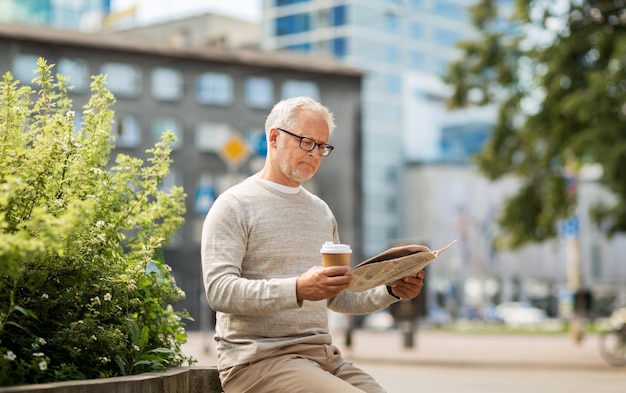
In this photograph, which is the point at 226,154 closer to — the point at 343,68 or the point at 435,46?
the point at 343,68

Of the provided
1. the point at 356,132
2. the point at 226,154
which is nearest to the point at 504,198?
the point at 226,154

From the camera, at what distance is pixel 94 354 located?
413 cm

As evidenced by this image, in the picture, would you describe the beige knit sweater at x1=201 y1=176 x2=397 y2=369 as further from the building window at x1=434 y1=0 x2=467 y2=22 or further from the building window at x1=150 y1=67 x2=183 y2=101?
the building window at x1=434 y1=0 x2=467 y2=22

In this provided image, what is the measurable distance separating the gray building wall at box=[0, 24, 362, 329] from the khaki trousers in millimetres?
55109

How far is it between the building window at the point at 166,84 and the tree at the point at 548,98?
4065cm

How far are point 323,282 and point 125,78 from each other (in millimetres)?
61147

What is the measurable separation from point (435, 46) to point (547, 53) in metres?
80.8

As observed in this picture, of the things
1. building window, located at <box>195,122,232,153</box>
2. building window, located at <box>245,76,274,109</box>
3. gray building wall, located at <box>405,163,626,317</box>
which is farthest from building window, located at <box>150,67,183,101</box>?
gray building wall, located at <box>405,163,626,317</box>

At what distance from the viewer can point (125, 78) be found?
63656 millimetres

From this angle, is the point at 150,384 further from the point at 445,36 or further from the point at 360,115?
the point at 445,36

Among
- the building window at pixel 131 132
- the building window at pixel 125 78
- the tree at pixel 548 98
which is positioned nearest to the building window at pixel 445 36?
the building window at pixel 125 78

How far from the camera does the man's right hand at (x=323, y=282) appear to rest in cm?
372

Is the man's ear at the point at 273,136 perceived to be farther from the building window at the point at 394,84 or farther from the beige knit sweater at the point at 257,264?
the building window at the point at 394,84

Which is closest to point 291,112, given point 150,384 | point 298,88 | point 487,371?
point 150,384
